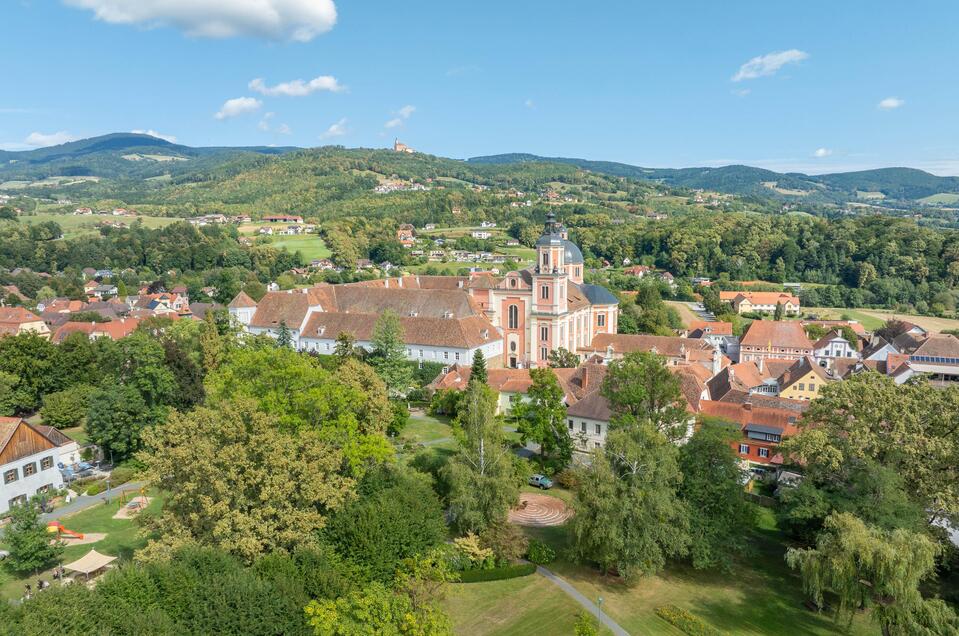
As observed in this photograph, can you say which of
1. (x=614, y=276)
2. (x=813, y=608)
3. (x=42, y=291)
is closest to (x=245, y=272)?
(x=42, y=291)

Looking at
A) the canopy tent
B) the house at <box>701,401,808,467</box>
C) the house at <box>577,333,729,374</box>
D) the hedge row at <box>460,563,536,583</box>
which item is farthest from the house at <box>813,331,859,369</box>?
the canopy tent

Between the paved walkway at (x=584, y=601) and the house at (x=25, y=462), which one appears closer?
the paved walkway at (x=584, y=601)

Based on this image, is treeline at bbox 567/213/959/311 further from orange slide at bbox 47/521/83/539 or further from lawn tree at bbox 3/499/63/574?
lawn tree at bbox 3/499/63/574

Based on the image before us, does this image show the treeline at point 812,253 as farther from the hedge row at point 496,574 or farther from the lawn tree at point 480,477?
the hedge row at point 496,574

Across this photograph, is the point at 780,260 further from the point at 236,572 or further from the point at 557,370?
the point at 236,572

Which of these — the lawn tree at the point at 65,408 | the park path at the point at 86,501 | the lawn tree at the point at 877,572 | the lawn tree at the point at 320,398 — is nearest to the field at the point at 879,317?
the lawn tree at the point at 877,572

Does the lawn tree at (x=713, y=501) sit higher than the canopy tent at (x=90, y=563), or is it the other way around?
the lawn tree at (x=713, y=501)
